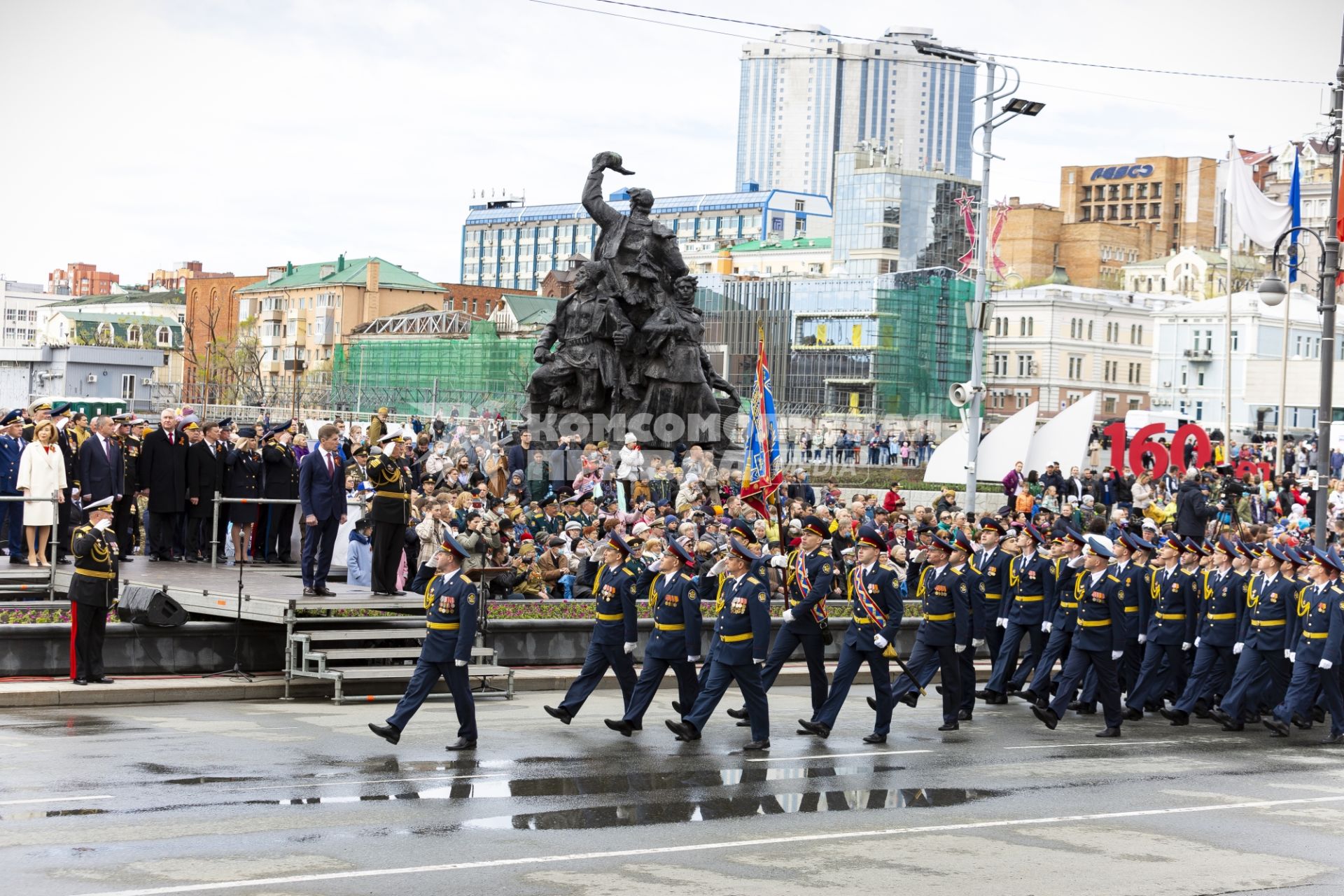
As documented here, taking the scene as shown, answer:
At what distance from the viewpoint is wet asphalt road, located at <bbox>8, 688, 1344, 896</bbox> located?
359 inches

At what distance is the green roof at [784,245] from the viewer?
138250 millimetres

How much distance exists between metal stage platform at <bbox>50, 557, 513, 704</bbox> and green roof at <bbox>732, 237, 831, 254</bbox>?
122 m

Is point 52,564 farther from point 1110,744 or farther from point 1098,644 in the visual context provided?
point 1110,744

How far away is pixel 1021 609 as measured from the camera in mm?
17344

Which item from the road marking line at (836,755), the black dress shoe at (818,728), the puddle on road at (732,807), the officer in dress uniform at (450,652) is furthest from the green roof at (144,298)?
the puddle on road at (732,807)

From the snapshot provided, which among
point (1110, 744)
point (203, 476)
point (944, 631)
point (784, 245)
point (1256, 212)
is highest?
point (784, 245)

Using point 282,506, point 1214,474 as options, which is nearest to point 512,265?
point 1214,474

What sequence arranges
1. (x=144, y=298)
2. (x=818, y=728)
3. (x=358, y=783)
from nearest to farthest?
(x=358, y=783)
(x=818, y=728)
(x=144, y=298)

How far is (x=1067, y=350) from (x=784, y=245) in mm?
37212

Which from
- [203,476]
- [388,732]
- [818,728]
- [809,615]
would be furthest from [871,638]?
[203,476]

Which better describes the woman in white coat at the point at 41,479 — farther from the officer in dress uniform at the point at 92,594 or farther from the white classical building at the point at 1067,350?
the white classical building at the point at 1067,350

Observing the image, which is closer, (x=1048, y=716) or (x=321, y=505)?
(x=1048, y=716)

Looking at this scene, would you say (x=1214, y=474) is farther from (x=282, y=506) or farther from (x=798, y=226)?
(x=798, y=226)

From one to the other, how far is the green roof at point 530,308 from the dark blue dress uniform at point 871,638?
98.9m
